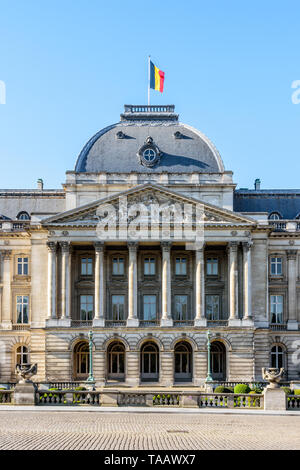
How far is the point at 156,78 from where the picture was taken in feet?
256

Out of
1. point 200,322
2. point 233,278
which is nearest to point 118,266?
point 200,322

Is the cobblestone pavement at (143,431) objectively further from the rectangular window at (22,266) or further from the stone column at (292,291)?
the rectangular window at (22,266)

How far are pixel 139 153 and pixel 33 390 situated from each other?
36379mm

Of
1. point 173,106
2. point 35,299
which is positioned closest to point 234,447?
point 35,299

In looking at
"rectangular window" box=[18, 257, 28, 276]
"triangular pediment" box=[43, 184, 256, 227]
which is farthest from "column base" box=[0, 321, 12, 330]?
"triangular pediment" box=[43, 184, 256, 227]

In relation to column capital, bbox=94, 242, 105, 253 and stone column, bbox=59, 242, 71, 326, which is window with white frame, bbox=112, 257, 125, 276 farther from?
stone column, bbox=59, 242, 71, 326

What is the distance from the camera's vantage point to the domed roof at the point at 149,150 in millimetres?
74875

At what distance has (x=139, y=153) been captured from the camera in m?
75.1

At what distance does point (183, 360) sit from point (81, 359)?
31.5 ft

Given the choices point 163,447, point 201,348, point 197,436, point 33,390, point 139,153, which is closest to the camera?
point 163,447

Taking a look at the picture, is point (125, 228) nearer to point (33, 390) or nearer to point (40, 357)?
point (40, 357)

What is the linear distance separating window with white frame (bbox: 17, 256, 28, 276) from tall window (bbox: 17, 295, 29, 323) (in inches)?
93.5

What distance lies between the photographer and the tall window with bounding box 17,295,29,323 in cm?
7456

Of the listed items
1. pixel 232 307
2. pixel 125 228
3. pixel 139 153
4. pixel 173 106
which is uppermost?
pixel 173 106
